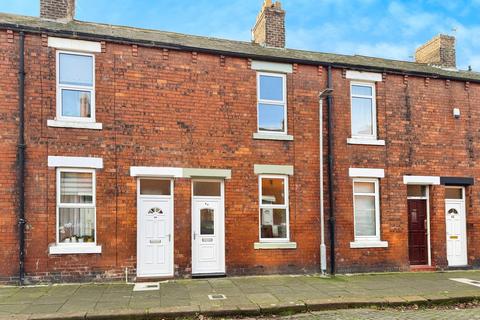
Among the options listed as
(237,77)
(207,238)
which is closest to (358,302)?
(207,238)

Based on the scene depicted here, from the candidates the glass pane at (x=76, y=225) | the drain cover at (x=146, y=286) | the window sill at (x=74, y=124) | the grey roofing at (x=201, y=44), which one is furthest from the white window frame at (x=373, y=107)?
the glass pane at (x=76, y=225)

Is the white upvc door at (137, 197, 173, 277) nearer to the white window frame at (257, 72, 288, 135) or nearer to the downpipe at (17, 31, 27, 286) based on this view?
the downpipe at (17, 31, 27, 286)

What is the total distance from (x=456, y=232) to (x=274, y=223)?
6134 mm

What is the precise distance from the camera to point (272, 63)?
1265cm

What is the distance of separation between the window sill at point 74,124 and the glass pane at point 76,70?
3.40ft

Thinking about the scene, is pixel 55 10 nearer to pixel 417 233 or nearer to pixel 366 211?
pixel 366 211

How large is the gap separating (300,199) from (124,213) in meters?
4.82

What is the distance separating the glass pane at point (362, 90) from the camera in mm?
13569

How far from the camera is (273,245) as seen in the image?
12.1 metres

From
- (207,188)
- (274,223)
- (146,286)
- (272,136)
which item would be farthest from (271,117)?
(146,286)

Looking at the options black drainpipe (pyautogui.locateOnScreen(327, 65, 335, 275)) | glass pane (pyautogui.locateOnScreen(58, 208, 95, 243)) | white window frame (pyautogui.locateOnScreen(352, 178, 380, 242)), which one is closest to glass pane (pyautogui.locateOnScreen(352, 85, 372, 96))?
black drainpipe (pyautogui.locateOnScreen(327, 65, 335, 275))

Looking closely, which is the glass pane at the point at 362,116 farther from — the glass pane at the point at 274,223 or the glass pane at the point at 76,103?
the glass pane at the point at 76,103

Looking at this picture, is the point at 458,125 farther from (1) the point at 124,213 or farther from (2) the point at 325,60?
(1) the point at 124,213

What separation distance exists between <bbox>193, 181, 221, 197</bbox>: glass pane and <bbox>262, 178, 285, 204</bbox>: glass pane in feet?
4.31
